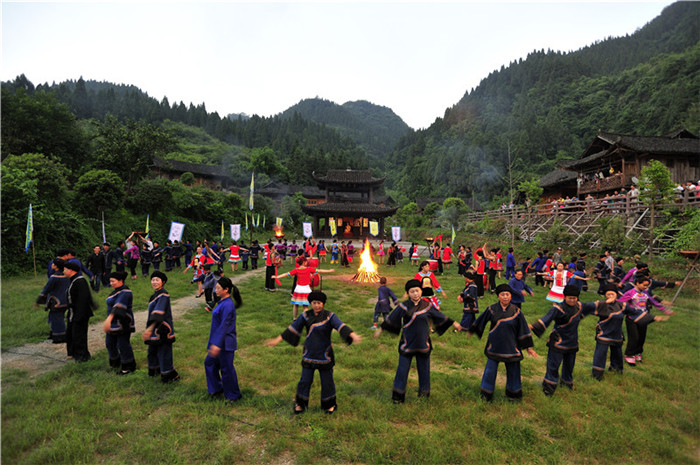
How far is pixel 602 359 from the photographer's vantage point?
17.3 ft

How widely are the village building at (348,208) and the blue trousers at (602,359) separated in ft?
102

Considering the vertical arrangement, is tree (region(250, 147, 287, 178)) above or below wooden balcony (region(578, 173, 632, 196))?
above

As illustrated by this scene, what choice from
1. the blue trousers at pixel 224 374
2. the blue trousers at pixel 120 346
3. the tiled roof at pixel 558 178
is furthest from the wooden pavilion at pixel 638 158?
the blue trousers at pixel 120 346

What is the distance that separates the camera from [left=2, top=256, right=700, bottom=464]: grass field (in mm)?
3467

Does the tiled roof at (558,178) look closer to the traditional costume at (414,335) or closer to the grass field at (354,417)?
the grass field at (354,417)

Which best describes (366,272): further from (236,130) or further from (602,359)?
(236,130)

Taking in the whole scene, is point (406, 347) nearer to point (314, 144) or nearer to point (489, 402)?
point (489, 402)

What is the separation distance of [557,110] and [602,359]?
96.9m

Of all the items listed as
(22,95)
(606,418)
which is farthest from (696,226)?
(22,95)

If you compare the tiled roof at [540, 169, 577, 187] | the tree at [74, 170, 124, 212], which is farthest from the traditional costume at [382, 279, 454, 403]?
the tiled roof at [540, 169, 577, 187]

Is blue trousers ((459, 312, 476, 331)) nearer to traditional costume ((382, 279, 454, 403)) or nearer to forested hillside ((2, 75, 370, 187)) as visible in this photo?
traditional costume ((382, 279, 454, 403))

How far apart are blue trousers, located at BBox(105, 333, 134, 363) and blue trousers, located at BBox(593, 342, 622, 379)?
8196mm

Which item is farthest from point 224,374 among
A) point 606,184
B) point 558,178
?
point 558,178

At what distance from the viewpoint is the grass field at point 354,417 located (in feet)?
11.4
